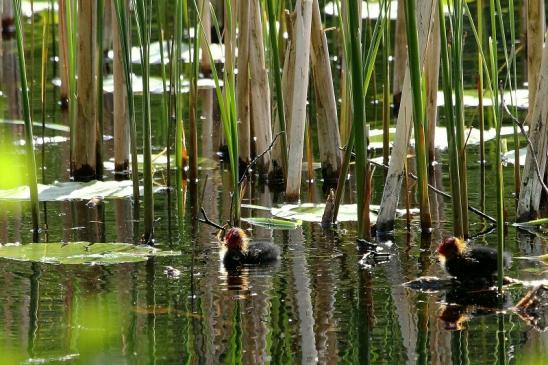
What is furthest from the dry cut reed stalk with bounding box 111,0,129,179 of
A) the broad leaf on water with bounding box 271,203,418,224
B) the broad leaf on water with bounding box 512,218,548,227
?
the broad leaf on water with bounding box 512,218,548,227

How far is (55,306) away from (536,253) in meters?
2.42

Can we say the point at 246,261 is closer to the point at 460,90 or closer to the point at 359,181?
the point at 359,181

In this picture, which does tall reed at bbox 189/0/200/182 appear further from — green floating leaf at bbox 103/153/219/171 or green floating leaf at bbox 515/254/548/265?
green floating leaf at bbox 515/254/548/265

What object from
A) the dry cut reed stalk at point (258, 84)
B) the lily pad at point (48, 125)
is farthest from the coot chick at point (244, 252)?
the lily pad at point (48, 125)

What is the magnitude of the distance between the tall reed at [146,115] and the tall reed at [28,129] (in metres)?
0.58

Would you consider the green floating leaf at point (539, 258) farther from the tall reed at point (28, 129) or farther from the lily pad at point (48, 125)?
the lily pad at point (48, 125)

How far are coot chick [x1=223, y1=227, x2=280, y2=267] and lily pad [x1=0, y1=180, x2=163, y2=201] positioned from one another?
1.75 metres

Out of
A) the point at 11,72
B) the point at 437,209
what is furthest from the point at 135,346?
the point at 11,72

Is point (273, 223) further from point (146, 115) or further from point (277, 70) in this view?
point (146, 115)

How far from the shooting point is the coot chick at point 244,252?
5867 millimetres

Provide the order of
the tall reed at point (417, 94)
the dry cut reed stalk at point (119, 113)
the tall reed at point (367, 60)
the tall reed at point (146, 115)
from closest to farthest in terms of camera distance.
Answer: the tall reed at point (417, 94), the tall reed at point (146, 115), the tall reed at point (367, 60), the dry cut reed stalk at point (119, 113)

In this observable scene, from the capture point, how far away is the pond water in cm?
438

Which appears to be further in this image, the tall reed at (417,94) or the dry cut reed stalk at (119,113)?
the dry cut reed stalk at (119,113)

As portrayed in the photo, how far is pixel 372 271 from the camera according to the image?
5.70m
